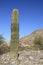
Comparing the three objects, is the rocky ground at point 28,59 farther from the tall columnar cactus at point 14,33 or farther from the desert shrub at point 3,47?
the desert shrub at point 3,47

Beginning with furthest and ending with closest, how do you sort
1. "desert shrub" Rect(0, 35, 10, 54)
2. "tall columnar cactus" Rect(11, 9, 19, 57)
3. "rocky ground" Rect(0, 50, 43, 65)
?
"desert shrub" Rect(0, 35, 10, 54), "tall columnar cactus" Rect(11, 9, 19, 57), "rocky ground" Rect(0, 50, 43, 65)

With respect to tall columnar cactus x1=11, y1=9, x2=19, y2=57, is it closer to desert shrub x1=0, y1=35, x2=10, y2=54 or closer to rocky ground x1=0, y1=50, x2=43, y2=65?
rocky ground x1=0, y1=50, x2=43, y2=65

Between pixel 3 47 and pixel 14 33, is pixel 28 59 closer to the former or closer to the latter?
pixel 14 33

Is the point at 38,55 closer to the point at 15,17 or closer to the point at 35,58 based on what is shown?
the point at 35,58

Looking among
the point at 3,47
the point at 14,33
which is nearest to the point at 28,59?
the point at 14,33

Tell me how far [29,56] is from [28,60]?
0.34 metres

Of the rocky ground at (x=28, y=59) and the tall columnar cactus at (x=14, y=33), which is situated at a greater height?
the tall columnar cactus at (x=14, y=33)

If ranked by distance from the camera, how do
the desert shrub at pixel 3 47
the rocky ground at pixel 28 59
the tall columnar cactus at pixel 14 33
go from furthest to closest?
the desert shrub at pixel 3 47 < the tall columnar cactus at pixel 14 33 < the rocky ground at pixel 28 59

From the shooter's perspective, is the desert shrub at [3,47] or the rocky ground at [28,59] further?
the desert shrub at [3,47]

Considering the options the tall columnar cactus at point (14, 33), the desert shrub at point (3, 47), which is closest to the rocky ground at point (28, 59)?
the tall columnar cactus at point (14, 33)

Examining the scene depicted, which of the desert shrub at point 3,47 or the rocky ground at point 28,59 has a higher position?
the desert shrub at point 3,47

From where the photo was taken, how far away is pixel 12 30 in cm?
1436

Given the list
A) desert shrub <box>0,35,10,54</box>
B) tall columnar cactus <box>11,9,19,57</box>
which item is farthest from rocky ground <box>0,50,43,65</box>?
desert shrub <box>0,35,10,54</box>

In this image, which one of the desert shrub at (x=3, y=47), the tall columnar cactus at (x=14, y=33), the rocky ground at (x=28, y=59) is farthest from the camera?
the desert shrub at (x=3, y=47)
